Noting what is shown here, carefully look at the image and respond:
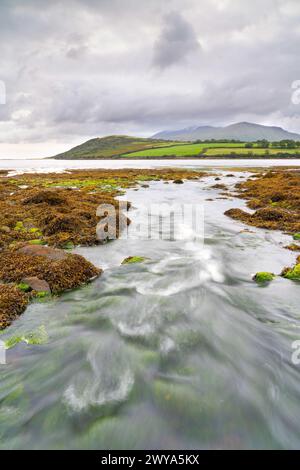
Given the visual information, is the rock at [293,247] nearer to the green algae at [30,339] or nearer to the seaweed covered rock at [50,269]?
the seaweed covered rock at [50,269]

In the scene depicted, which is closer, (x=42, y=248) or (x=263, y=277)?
(x=263, y=277)

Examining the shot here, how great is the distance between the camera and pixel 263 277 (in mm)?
9281

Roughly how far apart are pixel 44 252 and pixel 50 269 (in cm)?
145

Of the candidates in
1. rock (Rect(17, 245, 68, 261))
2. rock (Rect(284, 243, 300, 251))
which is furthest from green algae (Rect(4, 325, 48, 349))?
rock (Rect(284, 243, 300, 251))

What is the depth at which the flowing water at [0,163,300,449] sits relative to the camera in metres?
4.36

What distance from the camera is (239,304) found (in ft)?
26.0

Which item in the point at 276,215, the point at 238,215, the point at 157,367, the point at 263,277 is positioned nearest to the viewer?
the point at 157,367

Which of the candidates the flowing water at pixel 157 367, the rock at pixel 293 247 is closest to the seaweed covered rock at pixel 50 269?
the flowing water at pixel 157 367

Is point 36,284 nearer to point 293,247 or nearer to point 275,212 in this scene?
point 293,247

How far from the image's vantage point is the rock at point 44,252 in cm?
968

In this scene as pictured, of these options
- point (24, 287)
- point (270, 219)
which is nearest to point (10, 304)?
point (24, 287)

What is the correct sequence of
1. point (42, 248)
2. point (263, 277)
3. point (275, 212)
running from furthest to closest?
point (275, 212), point (42, 248), point (263, 277)

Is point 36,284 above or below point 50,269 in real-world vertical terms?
below
